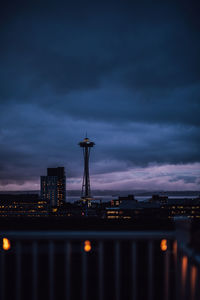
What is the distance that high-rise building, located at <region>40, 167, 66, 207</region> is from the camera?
552 feet

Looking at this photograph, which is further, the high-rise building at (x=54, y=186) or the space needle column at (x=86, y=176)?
the high-rise building at (x=54, y=186)

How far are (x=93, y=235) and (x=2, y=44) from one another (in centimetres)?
1142

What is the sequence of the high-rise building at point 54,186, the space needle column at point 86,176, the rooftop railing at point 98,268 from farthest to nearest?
1. the high-rise building at point 54,186
2. the space needle column at point 86,176
3. the rooftop railing at point 98,268

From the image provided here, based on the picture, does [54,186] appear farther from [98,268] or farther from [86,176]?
[98,268]

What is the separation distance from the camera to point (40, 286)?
10.0 feet

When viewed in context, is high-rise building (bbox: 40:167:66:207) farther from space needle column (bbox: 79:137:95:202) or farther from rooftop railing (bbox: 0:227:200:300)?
rooftop railing (bbox: 0:227:200:300)

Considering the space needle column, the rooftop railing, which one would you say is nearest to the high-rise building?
the space needle column

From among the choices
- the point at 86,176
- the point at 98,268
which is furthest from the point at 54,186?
the point at 98,268

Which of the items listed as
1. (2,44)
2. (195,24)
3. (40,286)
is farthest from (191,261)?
(2,44)

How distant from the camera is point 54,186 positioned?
17012 centimetres

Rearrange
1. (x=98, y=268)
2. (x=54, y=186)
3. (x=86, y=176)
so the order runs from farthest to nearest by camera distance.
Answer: (x=54, y=186)
(x=86, y=176)
(x=98, y=268)

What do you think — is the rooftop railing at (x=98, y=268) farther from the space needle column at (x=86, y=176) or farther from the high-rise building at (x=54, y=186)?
the high-rise building at (x=54, y=186)

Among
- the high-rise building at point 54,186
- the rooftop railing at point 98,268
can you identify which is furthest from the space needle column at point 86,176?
the high-rise building at point 54,186

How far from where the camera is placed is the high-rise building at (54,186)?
168125mm
